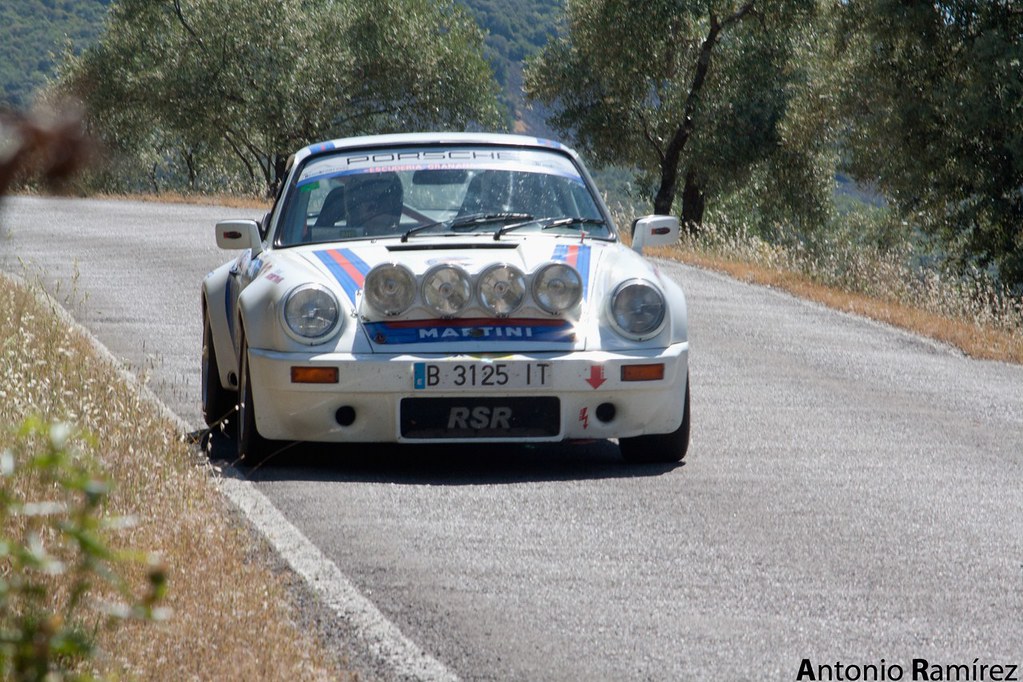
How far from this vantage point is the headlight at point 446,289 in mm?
6738

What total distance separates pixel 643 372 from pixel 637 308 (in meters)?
0.31

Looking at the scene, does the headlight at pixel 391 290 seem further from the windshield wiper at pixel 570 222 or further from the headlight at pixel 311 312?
the windshield wiper at pixel 570 222

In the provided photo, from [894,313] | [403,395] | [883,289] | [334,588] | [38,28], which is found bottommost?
[883,289]

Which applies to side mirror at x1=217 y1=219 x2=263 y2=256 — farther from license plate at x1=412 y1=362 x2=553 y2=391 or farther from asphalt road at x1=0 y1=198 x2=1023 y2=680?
license plate at x1=412 y1=362 x2=553 y2=391

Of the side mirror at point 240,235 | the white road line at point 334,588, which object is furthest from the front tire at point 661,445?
the side mirror at point 240,235

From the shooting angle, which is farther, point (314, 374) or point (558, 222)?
point (558, 222)

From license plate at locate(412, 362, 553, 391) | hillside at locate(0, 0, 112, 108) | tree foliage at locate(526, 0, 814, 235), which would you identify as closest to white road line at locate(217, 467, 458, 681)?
license plate at locate(412, 362, 553, 391)

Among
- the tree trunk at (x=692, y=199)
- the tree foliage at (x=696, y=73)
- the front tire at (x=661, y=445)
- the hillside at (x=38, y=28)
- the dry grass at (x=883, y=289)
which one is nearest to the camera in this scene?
the front tire at (x=661, y=445)

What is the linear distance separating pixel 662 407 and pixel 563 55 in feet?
99.9

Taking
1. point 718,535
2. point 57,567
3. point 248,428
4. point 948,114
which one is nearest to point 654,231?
point 248,428

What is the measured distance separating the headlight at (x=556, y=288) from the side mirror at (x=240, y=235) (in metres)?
1.69

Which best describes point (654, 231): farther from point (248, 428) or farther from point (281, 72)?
point (281, 72)

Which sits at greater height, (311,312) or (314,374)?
(311,312)

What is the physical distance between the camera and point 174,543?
5.10 meters
